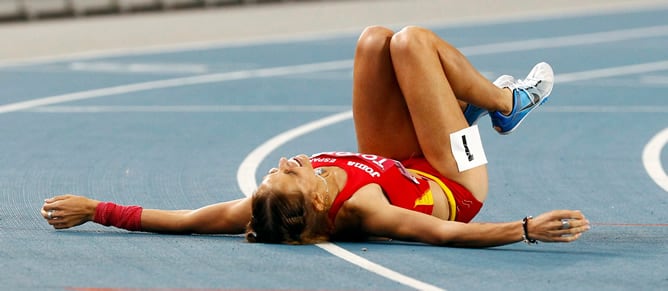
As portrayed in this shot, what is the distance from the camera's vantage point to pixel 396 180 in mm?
7117

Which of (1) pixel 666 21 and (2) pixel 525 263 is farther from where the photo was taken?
(1) pixel 666 21

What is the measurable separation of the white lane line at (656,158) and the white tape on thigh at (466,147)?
6.75 feet

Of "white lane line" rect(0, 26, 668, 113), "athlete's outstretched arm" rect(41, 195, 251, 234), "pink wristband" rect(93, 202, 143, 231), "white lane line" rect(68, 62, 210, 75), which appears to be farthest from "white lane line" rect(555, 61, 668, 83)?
"pink wristband" rect(93, 202, 143, 231)

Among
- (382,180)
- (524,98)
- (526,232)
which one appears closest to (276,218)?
(382,180)

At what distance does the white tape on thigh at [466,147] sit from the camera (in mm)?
7508

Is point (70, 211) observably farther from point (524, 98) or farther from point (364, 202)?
point (524, 98)

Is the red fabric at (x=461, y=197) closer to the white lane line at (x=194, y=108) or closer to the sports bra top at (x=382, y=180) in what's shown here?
the sports bra top at (x=382, y=180)

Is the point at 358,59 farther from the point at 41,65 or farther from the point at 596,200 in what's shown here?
the point at 41,65

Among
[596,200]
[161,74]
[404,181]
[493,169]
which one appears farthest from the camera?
[161,74]

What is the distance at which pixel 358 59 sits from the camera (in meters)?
7.75

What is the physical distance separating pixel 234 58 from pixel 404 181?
10.7m

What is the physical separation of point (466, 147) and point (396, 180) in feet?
1.96

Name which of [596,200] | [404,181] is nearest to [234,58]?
[596,200]

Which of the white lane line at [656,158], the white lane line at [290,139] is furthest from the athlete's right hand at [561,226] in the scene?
the white lane line at [656,158]
